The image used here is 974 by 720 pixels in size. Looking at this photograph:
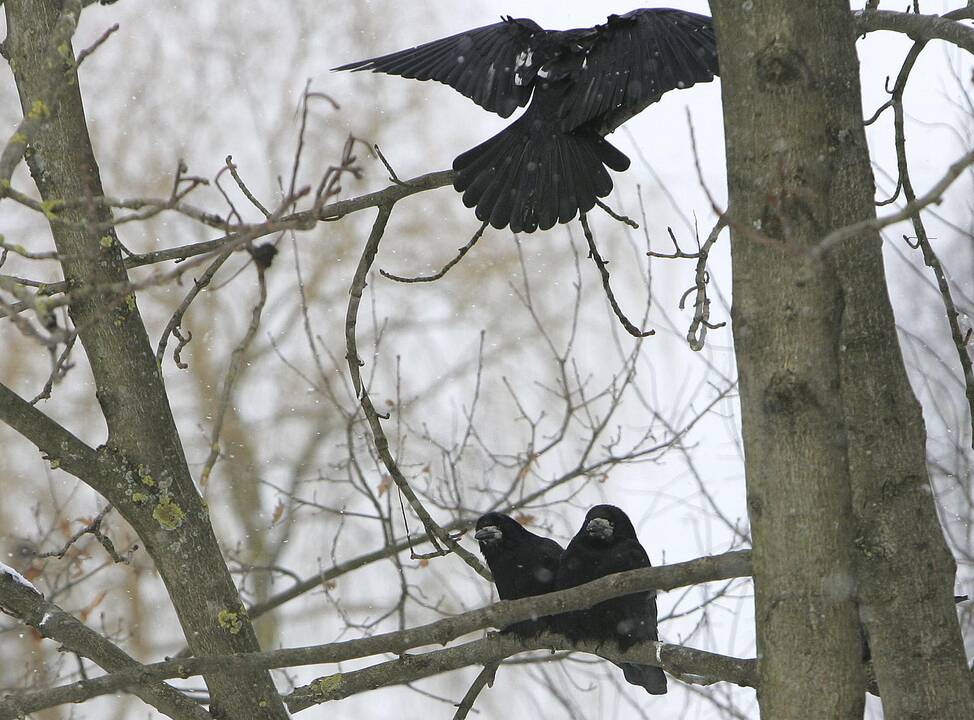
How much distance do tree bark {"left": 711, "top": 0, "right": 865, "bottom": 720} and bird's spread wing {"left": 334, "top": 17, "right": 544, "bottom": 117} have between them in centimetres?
128

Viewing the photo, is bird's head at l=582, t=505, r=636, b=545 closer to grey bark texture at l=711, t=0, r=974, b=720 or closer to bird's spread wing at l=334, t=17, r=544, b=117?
bird's spread wing at l=334, t=17, r=544, b=117

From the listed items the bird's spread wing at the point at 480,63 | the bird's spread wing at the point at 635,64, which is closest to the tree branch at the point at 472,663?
the bird's spread wing at the point at 635,64

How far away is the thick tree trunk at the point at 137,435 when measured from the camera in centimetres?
206

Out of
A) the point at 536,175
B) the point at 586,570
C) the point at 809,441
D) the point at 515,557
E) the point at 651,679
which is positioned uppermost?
the point at 536,175

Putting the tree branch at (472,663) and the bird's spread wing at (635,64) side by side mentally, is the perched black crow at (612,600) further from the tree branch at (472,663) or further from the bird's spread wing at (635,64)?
the bird's spread wing at (635,64)

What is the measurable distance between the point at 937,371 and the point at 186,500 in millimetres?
4839

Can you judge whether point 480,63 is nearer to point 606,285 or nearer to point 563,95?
point 563,95

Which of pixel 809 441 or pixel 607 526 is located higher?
pixel 607 526

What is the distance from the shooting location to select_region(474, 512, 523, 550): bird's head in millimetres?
3145

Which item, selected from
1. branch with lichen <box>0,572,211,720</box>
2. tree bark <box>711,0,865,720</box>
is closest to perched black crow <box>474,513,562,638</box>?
branch with lichen <box>0,572,211,720</box>

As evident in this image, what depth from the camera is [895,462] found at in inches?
60.1

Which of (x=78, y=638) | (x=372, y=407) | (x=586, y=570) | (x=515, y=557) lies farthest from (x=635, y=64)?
(x=78, y=638)

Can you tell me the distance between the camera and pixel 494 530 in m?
3.17

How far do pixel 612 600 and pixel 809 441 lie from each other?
142 centimetres
